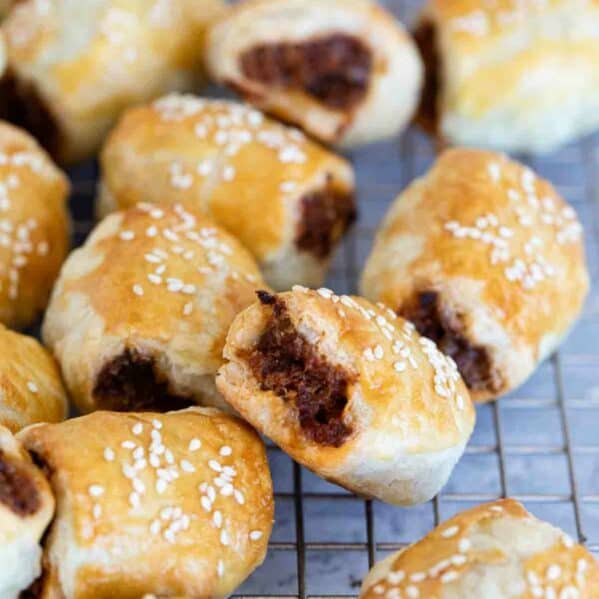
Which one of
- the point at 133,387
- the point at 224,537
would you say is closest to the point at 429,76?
the point at 133,387

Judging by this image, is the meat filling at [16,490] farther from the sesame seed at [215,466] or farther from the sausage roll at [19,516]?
the sesame seed at [215,466]

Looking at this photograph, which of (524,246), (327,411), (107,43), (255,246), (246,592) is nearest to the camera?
(327,411)

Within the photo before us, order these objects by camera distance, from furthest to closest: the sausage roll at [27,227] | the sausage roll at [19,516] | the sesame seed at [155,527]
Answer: the sausage roll at [27,227] → the sesame seed at [155,527] → the sausage roll at [19,516]

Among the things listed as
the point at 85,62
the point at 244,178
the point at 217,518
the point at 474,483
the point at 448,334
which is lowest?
the point at 474,483

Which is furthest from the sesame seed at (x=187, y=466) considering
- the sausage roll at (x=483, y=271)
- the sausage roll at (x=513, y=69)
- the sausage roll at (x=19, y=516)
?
the sausage roll at (x=513, y=69)

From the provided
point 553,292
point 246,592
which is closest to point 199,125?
point 553,292

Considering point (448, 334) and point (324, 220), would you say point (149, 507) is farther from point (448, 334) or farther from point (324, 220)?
point (324, 220)

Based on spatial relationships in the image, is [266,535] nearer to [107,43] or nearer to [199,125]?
[199,125]
